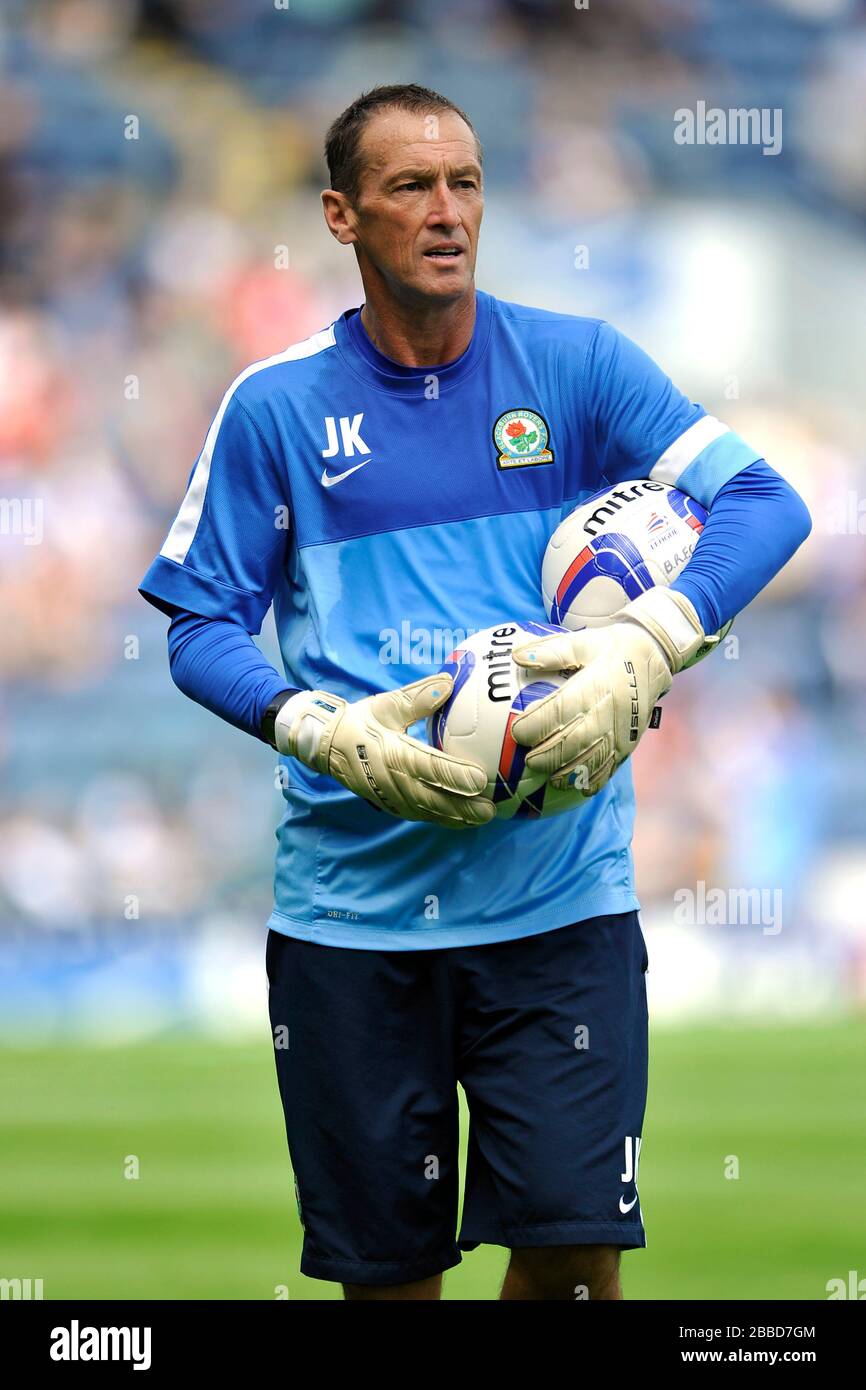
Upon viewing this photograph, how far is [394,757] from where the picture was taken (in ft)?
9.97

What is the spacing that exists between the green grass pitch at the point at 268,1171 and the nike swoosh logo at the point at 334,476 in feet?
6.10

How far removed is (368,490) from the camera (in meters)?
3.37

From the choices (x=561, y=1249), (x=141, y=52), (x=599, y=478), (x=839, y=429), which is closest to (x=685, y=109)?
(x=839, y=429)

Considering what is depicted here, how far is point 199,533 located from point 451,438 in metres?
0.49

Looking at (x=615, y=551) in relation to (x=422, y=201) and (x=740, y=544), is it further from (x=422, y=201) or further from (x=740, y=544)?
(x=422, y=201)

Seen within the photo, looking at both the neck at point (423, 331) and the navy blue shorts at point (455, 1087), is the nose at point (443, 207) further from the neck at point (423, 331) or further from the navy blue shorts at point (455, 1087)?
the navy blue shorts at point (455, 1087)

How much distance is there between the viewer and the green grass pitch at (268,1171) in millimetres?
4777

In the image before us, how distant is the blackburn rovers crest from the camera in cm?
338

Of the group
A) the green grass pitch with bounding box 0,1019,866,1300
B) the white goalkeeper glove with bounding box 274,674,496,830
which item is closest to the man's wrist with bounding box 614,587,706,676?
the white goalkeeper glove with bounding box 274,674,496,830

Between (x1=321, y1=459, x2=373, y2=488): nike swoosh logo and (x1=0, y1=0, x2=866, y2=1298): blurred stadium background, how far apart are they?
14.5 ft

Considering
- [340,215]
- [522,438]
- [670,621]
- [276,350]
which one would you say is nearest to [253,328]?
[276,350]

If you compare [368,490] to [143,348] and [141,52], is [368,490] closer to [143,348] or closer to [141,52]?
[143,348]

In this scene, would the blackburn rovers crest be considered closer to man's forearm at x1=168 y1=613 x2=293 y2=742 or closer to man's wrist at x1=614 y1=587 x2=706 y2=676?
man's wrist at x1=614 y1=587 x2=706 y2=676

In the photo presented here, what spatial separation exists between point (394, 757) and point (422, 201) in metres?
1.02
